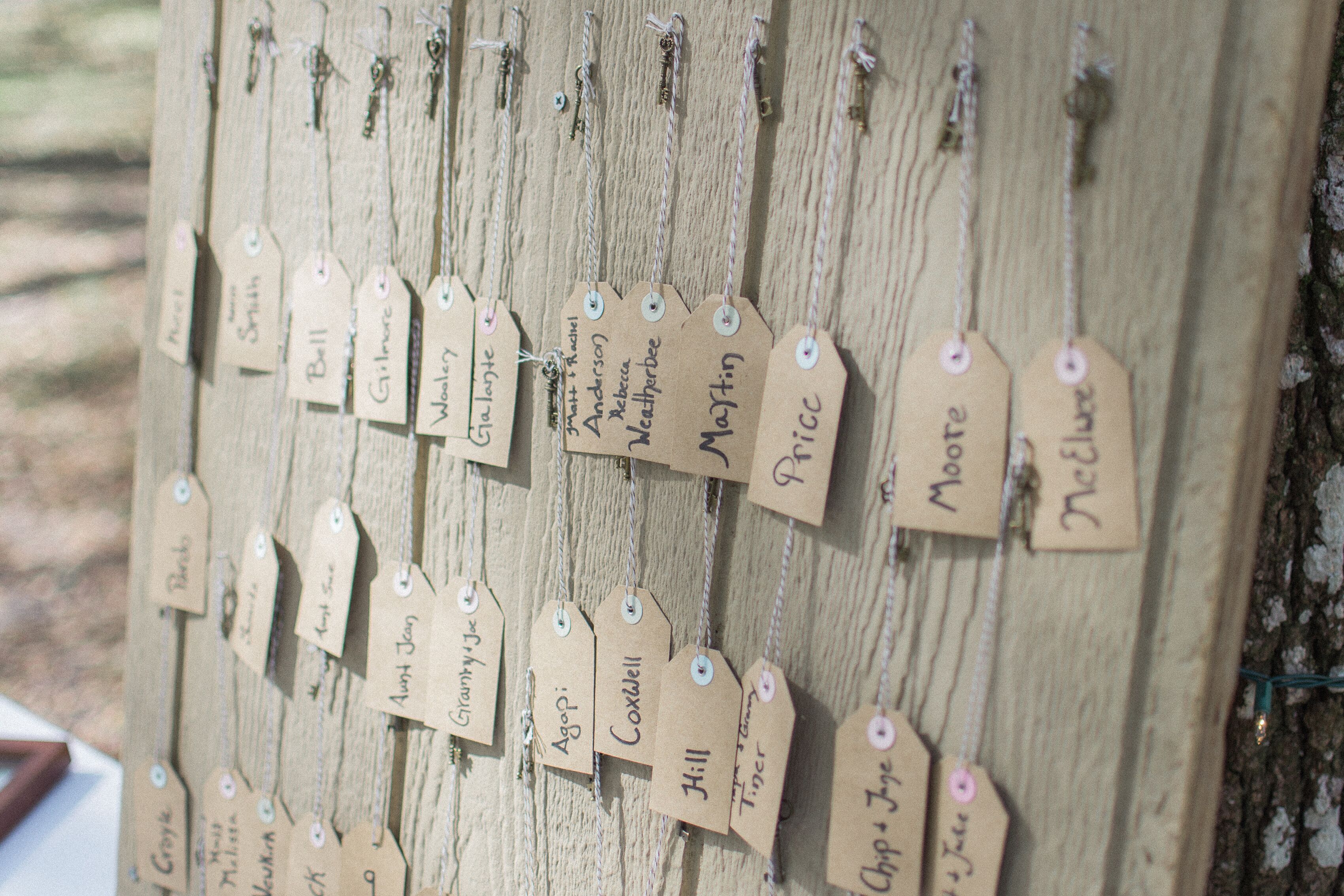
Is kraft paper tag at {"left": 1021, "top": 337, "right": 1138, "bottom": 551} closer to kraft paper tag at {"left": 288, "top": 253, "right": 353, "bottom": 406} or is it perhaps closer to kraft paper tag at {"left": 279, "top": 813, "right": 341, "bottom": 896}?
kraft paper tag at {"left": 288, "top": 253, "right": 353, "bottom": 406}

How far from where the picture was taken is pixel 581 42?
634mm

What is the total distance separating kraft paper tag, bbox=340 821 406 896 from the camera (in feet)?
2.55

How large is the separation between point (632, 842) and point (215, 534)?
20.3 inches

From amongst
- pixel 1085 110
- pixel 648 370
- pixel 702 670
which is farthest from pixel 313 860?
pixel 1085 110

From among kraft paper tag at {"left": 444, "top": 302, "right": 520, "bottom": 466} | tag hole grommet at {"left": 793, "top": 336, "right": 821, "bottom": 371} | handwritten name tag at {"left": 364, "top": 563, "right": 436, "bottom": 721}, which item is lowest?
handwritten name tag at {"left": 364, "top": 563, "right": 436, "bottom": 721}

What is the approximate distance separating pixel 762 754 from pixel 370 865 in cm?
42

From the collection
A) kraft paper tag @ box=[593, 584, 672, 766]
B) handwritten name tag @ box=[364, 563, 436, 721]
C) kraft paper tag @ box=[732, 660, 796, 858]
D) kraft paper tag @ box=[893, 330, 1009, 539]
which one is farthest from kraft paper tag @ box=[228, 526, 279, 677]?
kraft paper tag @ box=[893, 330, 1009, 539]

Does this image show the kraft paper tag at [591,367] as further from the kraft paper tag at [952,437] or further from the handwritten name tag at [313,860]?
the handwritten name tag at [313,860]

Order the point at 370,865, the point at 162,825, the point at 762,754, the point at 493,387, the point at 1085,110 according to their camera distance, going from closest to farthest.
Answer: the point at 1085,110, the point at 762,754, the point at 493,387, the point at 370,865, the point at 162,825

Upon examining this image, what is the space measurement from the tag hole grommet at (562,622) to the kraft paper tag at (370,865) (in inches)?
11.0

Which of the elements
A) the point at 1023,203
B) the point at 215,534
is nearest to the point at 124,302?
the point at 215,534

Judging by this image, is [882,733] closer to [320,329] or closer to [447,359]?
[447,359]

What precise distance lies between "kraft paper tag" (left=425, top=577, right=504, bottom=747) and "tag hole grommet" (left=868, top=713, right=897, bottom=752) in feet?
1.01

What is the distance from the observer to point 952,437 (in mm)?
507
